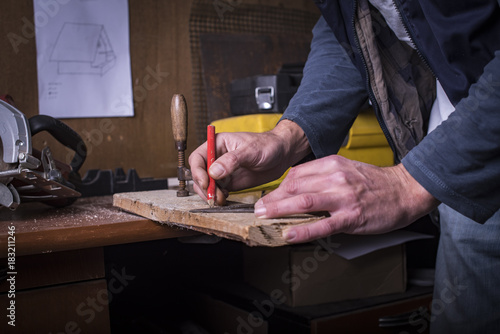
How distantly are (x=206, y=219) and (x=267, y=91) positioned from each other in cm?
74

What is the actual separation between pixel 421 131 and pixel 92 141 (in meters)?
0.98

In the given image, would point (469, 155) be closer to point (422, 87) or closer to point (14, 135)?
point (422, 87)

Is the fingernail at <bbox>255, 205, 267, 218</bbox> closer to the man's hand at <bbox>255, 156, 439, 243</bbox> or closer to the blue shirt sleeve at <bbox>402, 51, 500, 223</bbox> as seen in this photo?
the man's hand at <bbox>255, 156, 439, 243</bbox>

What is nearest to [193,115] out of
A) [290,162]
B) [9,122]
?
[290,162]

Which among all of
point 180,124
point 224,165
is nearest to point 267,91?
point 180,124

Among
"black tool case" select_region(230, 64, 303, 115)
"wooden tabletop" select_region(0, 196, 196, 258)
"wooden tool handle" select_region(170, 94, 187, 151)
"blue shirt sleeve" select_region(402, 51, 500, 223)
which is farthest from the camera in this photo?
"black tool case" select_region(230, 64, 303, 115)

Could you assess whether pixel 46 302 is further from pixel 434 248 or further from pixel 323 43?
pixel 434 248

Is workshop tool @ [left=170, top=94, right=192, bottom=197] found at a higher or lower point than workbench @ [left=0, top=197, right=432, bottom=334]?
higher

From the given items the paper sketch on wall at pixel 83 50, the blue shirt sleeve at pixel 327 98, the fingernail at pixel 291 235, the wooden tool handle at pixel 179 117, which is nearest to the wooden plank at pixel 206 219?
the fingernail at pixel 291 235

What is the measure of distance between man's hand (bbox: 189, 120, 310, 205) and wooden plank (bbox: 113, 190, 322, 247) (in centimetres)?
6

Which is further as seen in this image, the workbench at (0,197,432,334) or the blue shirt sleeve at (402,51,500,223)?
the workbench at (0,197,432,334)

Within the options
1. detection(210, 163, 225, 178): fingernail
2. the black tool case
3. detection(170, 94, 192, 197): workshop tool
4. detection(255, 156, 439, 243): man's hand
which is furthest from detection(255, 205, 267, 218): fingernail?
the black tool case

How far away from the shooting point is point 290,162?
3.33ft

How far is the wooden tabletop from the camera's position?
0.77 meters
